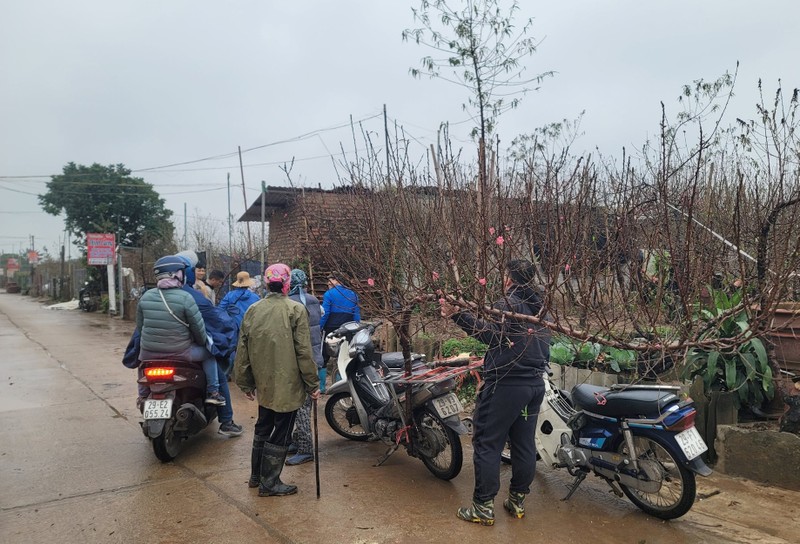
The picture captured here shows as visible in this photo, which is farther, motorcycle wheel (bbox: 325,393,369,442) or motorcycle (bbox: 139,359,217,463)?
motorcycle wheel (bbox: 325,393,369,442)

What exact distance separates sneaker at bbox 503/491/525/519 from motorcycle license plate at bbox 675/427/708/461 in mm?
1099

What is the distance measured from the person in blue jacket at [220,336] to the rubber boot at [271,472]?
5.14ft

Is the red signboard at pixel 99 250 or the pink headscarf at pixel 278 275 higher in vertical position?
the red signboard at pixel 99 250

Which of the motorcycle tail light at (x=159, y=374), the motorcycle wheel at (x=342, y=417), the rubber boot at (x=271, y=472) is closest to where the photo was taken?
the rubber boot at (x=271, y=472)

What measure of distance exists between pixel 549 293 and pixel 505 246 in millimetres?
381

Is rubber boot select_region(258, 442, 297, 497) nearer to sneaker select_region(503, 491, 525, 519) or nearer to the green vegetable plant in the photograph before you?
sneaker select_region(503, 491, 525, 519)

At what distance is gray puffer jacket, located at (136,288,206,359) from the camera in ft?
16.6

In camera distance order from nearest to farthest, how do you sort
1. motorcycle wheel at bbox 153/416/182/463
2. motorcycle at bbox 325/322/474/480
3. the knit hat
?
motorcycle at bbox 325/322/474/480, motorcycle wheel at bbox 153/416/182/463, the knit hat

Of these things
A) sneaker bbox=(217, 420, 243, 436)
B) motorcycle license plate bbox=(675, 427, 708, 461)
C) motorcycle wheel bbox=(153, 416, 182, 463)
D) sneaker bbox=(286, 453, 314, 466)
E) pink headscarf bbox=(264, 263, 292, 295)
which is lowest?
sneaker bbox=(286, 453, 314, 466)

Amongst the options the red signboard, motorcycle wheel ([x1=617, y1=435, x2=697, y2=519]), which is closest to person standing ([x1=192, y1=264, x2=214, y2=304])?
motorcycle wheel ([x1=617, y1=435, x2=697, y2=519])

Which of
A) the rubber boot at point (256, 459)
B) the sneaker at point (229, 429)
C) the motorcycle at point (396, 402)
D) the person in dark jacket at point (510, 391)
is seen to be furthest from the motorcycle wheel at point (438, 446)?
the sneaker at point (229, 429)

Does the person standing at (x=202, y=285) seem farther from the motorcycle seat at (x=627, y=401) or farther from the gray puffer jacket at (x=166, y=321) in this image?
the motorcycle seat at (x=627, y=401)

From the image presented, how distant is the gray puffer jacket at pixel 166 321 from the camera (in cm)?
506

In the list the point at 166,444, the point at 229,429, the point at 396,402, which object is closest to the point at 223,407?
the point at 229,429
